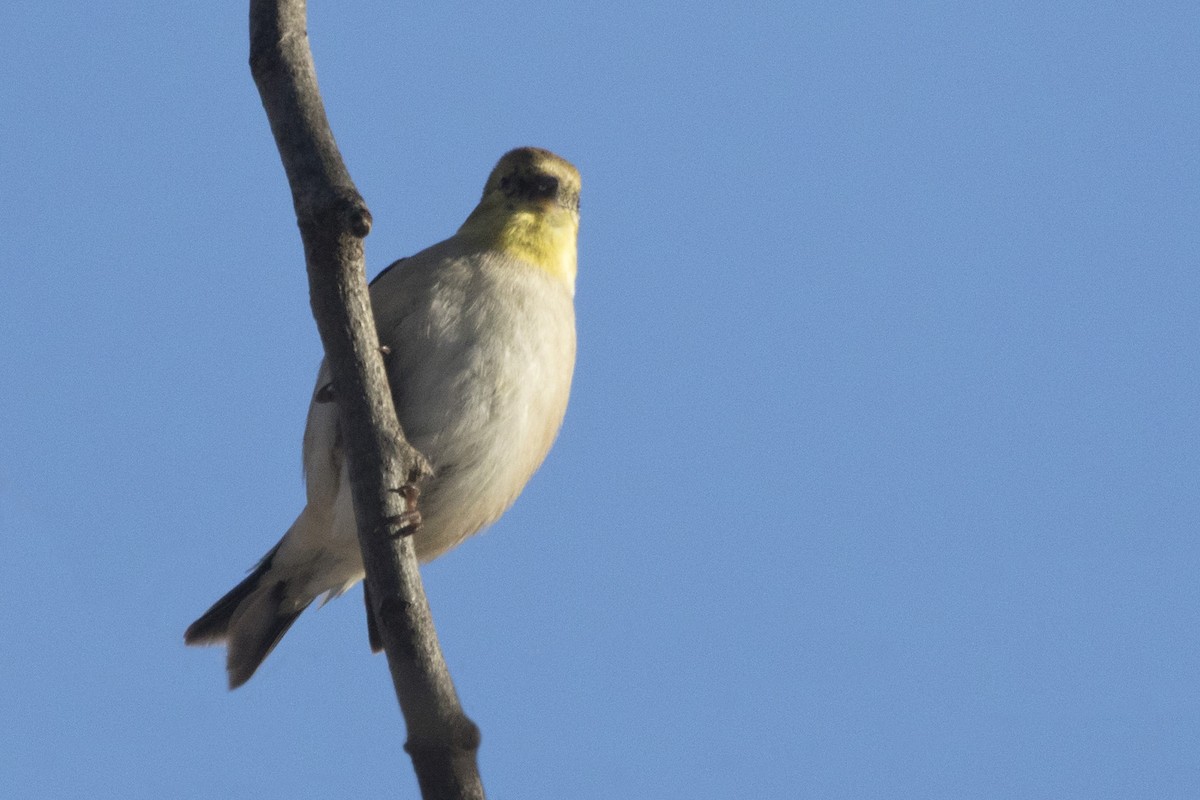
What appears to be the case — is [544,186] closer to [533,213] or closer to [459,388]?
[533,213]

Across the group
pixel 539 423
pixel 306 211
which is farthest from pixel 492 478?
pixel 306 211

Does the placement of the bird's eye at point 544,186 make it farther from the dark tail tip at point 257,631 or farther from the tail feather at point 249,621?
the dark tail tip at point 257,631

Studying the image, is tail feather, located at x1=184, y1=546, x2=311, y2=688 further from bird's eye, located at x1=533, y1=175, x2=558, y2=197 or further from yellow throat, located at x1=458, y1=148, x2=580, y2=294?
bird's eye, located at x1=533, y1=175, x2=558, y2=197

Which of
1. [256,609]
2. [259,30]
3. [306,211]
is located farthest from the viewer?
[256,609]

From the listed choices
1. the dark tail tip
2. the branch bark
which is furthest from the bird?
the branch bark

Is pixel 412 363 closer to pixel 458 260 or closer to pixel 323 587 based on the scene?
pixel 458 260

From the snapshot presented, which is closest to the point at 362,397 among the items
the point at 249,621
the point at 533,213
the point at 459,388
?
the point at 459,388

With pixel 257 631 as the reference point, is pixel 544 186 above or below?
above
